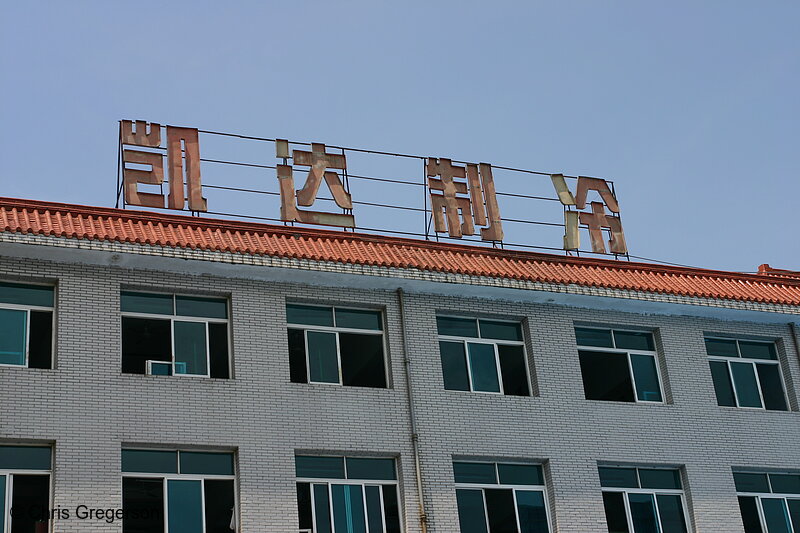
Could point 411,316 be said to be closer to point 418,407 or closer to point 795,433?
point 418,407

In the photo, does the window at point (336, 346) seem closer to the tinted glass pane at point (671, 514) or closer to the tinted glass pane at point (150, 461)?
the tinted glass pane at point (150, 461)

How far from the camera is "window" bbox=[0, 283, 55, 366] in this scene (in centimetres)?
1767

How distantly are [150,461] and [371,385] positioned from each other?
3860mm

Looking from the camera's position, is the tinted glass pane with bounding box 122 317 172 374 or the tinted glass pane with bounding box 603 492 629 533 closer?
the tinted glass pane with bounding box 122 317 172 374

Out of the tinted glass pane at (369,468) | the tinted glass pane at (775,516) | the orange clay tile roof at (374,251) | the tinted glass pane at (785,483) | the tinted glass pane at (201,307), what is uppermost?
the orange clay tile roof at (374,251)

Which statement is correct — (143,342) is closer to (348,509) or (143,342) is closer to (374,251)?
(348,509)

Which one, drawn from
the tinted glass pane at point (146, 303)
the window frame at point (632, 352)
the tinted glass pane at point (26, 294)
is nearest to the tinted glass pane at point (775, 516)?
the window frame at point (632, 352)

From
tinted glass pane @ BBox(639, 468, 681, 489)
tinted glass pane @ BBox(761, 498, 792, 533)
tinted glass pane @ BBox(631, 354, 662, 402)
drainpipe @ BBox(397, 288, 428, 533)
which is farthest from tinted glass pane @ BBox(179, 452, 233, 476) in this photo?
tinted glass pane @ BBox(761, 498, 792, 533)

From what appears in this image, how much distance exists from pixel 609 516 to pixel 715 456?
2.34m

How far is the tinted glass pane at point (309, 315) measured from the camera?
19.8 metres

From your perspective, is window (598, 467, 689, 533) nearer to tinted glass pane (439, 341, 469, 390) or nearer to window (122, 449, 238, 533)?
tinted glass pane (439, 341, 469, 390)

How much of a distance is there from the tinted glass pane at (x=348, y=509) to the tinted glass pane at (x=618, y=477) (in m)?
4.21

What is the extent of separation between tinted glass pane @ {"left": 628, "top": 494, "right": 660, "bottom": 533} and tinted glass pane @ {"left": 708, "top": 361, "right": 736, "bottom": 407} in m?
2.58

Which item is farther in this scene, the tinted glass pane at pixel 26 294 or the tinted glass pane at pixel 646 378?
the tinted glass pane at pixel 646 378
